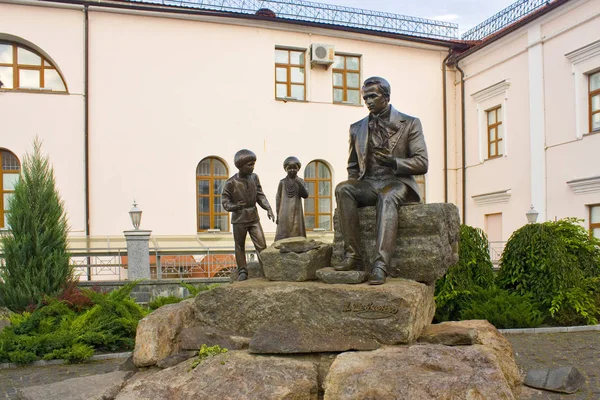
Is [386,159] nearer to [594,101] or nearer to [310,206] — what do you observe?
[594,101]

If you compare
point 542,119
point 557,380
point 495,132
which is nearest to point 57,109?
point 495,132

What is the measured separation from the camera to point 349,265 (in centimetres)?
527

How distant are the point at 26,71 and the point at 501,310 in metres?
14.8

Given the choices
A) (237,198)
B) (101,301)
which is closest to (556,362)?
(237,198)

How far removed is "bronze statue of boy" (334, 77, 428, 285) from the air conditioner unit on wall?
1450cm

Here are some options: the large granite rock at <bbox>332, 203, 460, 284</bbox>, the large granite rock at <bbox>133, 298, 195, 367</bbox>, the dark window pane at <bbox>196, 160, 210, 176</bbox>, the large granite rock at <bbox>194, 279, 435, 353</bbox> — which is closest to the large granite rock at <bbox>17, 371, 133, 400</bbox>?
the large granite rock at <bbox>133, 298, 195, 367</bbox>

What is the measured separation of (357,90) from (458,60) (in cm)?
404

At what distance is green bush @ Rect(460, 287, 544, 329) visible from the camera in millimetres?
10148

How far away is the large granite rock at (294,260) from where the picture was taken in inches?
209

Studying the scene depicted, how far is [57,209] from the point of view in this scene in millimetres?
11836

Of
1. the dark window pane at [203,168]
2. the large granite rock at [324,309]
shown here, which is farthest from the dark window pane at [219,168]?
the large granite rock at [324,309]

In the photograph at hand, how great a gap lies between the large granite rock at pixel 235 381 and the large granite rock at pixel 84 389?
309mm

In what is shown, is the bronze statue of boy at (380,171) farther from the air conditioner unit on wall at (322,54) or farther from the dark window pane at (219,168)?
the air conditioner unit on wall at (322,54)

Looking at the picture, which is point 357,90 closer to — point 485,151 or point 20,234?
point 485,151
